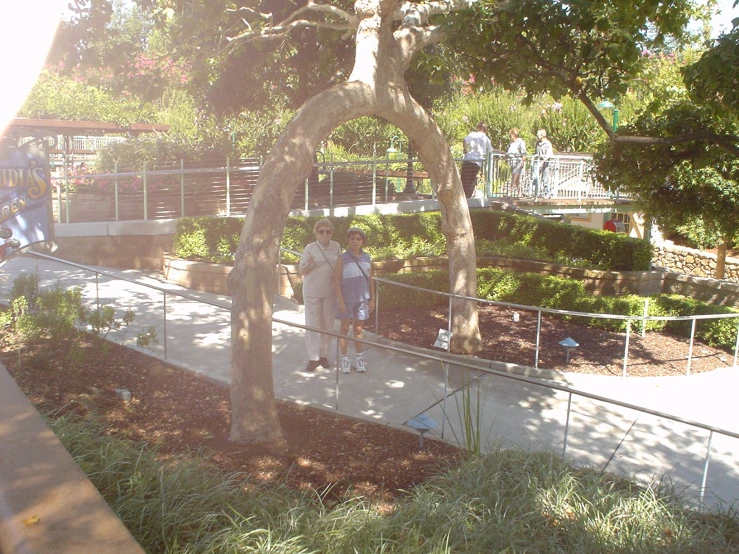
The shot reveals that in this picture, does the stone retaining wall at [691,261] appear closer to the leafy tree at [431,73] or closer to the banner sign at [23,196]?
the leafy tree at [431,73]

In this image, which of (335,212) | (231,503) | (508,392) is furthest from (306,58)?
(231,503)

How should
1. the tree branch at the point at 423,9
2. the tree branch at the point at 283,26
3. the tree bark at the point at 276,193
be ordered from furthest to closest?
the tree branch at the point at 283,26, the tree branch at the point at 423,9, the tree bark at the point at 276,193

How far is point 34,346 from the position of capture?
702 cm

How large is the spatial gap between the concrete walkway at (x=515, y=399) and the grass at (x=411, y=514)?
2.77 ft

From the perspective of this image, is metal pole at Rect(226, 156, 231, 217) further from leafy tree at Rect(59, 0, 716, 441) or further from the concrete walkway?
the concrete walkway

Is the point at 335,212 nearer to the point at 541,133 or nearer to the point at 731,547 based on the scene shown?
the point at 541,133

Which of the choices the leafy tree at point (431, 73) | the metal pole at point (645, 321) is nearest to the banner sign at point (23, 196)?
the leafy tree at point (431, 73)

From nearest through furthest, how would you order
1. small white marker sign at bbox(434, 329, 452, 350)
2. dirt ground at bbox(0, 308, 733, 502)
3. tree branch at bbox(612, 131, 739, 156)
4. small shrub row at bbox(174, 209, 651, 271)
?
dirt ground at bbox(0, 308, 733, 502)
tree branch at bbox(612, 131, 739, 156)
small white marker sign at bbox(434, 329, 452, 350)
small shrub row at bbox(174, 209, 651, 271)

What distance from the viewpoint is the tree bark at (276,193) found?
561 centimetres

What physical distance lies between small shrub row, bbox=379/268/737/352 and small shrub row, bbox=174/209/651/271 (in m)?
1.58

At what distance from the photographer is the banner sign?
7930 mm

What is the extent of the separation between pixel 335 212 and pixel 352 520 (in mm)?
12068

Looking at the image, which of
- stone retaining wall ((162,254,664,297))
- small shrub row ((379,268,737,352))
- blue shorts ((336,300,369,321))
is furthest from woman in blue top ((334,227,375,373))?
stone retaining wall ((162,254,664,297))

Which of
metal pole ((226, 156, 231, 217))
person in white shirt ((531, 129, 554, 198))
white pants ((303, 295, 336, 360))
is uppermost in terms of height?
person in white shirt ((531, 129, 554, 198))
